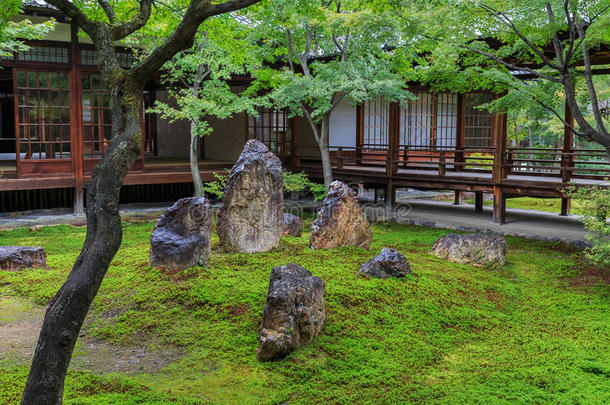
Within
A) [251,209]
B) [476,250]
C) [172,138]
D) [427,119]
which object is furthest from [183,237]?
[172,138]

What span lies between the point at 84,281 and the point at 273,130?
15108mm

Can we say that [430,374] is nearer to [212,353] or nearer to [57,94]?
[212,353]

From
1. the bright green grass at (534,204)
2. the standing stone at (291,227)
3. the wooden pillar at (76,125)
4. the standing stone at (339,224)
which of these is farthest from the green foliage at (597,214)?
the wooden pillar at (76,125)

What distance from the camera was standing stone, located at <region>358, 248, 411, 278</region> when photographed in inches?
340

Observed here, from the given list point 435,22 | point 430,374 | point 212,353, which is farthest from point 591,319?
point 435,22

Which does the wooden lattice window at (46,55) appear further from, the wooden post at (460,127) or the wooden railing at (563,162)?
the wooden railing at (563,162)

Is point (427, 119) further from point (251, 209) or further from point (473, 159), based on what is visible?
point (251, 209)

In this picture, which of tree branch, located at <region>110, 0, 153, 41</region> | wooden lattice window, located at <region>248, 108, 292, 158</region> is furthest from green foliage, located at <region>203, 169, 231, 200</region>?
tree branch, located at <region>110, 0, 153, 41</region>

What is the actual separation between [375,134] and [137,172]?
773cm

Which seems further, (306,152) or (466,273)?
(306,152)

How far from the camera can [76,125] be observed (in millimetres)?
14508

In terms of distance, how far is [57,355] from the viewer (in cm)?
397

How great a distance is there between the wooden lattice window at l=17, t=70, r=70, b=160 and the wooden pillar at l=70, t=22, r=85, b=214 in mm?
244

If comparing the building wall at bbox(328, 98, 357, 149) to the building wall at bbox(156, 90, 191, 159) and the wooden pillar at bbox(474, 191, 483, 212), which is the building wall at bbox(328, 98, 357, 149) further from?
the building wall at bbox(156, 90, 191, 159)
